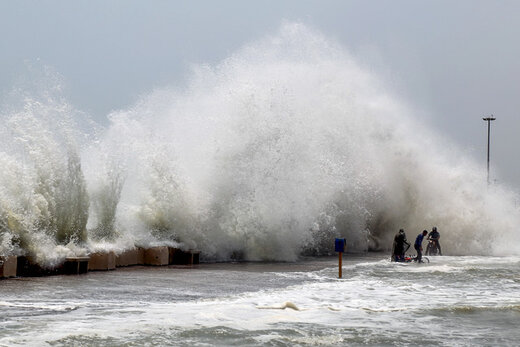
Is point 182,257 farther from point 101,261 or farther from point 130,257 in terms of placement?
point 101,261

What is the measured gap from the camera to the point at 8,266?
1245cm

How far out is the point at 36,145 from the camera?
51.9 ft

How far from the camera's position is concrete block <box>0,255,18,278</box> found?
1229 cm

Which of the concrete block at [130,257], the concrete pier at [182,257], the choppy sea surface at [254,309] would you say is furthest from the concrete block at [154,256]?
the choppy sea surface at [254,309]

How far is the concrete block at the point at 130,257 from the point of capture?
16.2 meters

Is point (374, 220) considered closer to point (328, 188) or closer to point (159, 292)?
point (328, 188)

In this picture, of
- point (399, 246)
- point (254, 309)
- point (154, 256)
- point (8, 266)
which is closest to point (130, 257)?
point (154, 256)

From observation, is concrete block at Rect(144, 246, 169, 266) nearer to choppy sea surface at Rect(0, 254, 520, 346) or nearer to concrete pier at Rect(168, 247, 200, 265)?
concrete pier at Rect(168, 247, 200, 265)

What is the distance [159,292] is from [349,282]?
14.4 ft

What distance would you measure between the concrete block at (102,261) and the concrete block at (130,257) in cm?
67

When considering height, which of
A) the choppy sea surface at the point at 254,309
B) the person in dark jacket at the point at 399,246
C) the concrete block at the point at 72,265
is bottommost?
the choppy sea surface at the point at 254,309

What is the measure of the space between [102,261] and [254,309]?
617 centimetres

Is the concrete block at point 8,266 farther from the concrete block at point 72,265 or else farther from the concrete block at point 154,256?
the concrete block at point 154,256

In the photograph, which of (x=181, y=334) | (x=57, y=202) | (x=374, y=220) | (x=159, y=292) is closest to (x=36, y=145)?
(x=57, y=202)
